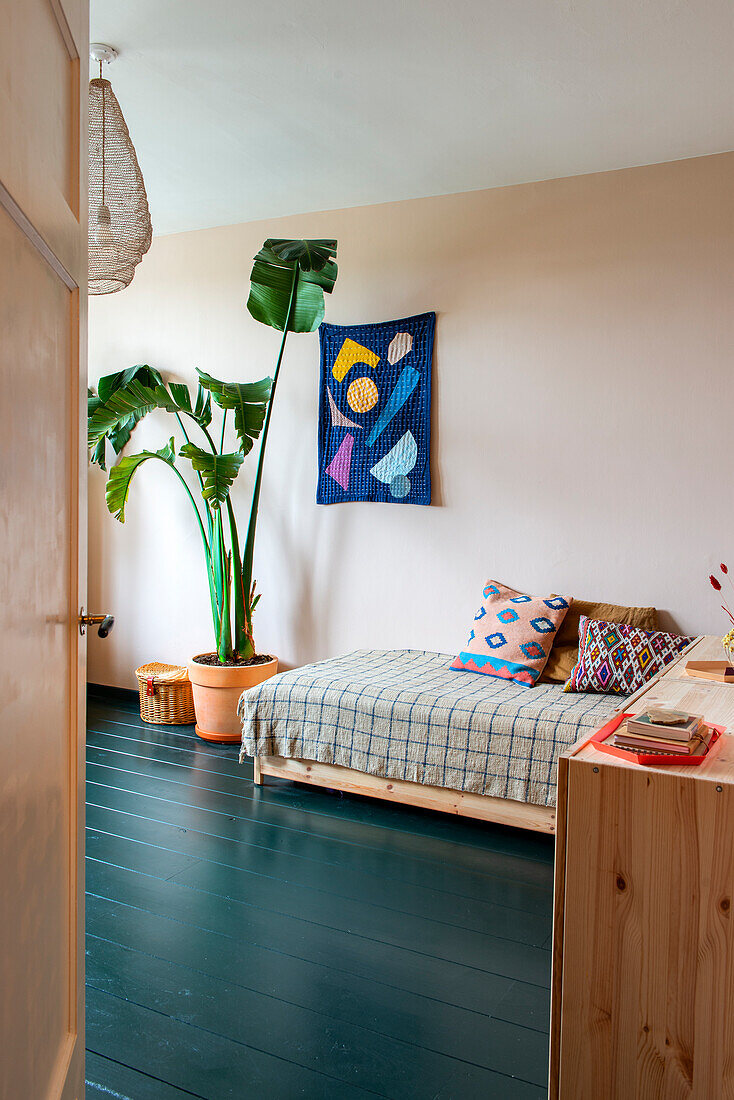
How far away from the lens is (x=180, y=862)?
2.74 metres

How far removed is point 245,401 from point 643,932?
123 inches

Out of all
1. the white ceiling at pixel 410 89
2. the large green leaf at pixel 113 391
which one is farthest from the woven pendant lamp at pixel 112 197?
the large green leaf at pixel 113 391

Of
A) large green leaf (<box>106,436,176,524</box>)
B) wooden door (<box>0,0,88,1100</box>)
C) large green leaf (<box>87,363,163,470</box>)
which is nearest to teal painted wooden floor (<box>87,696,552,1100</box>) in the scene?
wooden door (<box>0,0,88,1100</box>)

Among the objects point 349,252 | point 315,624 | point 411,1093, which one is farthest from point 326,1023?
point 349,252

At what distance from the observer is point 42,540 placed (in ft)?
3.48

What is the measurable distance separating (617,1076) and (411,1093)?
496 mm

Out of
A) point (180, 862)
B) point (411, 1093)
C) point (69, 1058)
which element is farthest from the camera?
point (180, 862)

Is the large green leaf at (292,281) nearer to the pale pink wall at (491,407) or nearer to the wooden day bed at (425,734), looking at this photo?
the pale pink wall at (491,407)

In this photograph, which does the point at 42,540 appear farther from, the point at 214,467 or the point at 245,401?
the point at 245,401

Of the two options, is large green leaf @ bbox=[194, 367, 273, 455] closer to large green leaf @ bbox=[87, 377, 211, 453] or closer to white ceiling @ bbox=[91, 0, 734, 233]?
large green leaf @ bbox=[87, 377, 211, 453]

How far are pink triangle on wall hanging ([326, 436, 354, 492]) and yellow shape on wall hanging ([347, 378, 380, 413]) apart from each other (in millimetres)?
165

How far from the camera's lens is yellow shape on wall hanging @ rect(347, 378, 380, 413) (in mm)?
4160

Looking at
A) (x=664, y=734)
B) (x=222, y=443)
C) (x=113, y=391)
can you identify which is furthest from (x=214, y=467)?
(x=664, y=734)

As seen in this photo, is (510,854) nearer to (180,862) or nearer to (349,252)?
(180,862)
